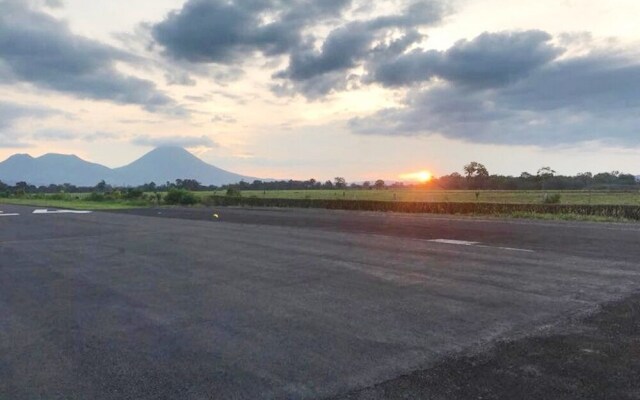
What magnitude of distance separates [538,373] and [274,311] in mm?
3147

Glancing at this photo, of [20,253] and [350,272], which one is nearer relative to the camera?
[350,272]

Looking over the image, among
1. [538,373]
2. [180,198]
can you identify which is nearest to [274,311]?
[538,373]

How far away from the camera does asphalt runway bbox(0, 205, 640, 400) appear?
3.83 meters

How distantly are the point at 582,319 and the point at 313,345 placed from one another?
3142 mm

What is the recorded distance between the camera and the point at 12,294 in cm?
717

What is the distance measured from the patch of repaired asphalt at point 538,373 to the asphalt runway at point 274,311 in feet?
0.47

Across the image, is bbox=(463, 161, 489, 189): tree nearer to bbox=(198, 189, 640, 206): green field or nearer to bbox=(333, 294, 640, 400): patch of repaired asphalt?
bbox=(198, 189, 640, 206): green field

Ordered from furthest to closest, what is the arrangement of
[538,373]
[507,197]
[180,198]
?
[507,197] → [180,198] → [538,373]

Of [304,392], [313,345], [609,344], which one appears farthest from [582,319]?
[304,392]

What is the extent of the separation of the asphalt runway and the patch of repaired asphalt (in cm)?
14

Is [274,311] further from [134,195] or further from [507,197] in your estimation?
[507,197]

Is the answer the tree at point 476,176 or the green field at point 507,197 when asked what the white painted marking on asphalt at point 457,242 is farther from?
the tree at point 476,176

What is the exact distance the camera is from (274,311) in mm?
5867

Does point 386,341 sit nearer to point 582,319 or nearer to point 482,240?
point 582,319
